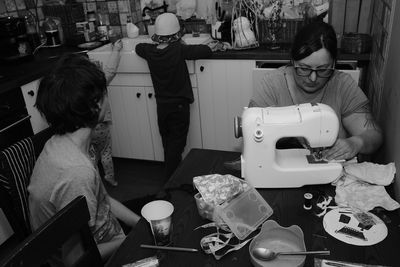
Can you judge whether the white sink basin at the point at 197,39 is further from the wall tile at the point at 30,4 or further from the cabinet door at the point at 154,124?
the wall tile at the point at 30,4

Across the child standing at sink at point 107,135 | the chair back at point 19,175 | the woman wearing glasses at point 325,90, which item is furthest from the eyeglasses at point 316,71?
the child standing at sink at point 107,135

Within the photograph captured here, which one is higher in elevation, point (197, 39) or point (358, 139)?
point (197, 39)

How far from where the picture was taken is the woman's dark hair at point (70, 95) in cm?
117

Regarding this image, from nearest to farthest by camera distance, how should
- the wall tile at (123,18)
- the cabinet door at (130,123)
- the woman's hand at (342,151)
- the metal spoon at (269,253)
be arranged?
the metal spoon at (269,253), the woman's hand at (342,151), the cabinet door at (130,123), the wall tile at (123,18)

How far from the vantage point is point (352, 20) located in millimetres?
2371

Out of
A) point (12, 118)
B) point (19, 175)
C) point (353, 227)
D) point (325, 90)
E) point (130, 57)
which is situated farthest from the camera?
point (130, 57)

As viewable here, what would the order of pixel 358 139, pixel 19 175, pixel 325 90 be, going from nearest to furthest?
pixel 19 175 → pixel 358 139 → pixel 325 90

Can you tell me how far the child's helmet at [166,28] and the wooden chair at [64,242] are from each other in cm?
164

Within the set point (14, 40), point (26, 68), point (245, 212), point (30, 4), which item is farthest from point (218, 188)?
point (30, 4)

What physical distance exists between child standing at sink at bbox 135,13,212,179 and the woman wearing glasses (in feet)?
2.86

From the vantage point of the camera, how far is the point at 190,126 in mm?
2717

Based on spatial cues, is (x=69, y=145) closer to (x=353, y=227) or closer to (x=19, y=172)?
(x=19, y=172)

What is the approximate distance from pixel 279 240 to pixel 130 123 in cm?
205

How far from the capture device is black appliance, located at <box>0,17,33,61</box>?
231 centimetres
